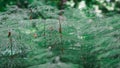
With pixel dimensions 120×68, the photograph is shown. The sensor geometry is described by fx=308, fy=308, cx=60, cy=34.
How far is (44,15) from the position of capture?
1.94m

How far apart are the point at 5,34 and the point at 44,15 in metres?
0.55

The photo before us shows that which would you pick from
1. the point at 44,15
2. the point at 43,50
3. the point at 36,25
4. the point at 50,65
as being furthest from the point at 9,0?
the point at 50,65

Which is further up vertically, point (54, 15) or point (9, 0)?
point (54, 15)

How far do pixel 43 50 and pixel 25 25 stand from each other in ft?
0.72

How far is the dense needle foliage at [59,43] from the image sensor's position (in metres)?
1.28

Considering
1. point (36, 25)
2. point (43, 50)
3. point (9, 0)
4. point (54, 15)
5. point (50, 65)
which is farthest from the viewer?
point (9, 0)

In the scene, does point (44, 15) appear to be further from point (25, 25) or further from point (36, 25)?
point (25, 25)

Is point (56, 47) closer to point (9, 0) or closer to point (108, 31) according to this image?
point (108, 31)

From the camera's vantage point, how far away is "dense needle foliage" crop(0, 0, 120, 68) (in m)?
1.28

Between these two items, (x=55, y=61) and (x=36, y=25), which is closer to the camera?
(x=55, y=61)

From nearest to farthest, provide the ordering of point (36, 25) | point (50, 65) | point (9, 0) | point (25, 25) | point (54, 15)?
1. point (50, 65)
2. point (25, 25)
3. point (36, 25)
4. point (54, 15)
5. point (9, 0)

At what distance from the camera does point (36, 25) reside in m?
1.69

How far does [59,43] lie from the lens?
1518 millimetres

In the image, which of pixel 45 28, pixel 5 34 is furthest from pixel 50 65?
pixel 45 28
